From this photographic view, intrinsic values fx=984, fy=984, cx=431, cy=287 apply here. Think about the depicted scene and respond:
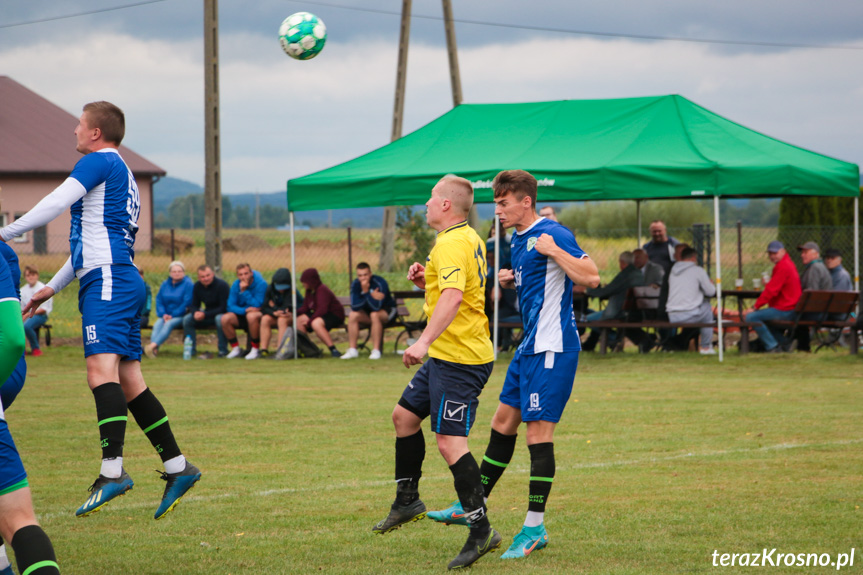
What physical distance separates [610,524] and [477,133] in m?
12.0

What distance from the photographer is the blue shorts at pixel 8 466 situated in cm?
340

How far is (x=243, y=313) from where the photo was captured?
16.9 metres

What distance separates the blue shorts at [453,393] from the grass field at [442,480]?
0.71 meters

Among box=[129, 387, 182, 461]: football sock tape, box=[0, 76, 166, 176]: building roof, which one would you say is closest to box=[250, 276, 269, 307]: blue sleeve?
box=[129, 387, 182, 461]: football sock tape

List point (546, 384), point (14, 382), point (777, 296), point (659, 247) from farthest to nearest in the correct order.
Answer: point (659, 247)
point (777, 296)
point (546, 384)
point (14, 382)

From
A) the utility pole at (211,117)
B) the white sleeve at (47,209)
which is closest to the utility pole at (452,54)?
the utility pole at (211,117)

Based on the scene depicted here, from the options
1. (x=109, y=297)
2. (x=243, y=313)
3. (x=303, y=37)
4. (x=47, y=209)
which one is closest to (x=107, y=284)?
(x=109, y=297)

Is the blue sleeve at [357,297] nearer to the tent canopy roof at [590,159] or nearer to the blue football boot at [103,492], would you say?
the tent canopy roof at [590,159]

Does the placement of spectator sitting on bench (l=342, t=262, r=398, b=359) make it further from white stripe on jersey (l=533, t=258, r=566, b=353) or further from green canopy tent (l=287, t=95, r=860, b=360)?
white stripe on jersey (l=533, t=258, r=566, b=353)

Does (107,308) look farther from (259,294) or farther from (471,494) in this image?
(259,294)

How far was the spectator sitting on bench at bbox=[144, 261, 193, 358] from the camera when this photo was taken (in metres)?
16.9

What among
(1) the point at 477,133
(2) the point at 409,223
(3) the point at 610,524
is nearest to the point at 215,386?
(1) the point at 477,133

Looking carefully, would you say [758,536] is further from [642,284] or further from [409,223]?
[409,223]

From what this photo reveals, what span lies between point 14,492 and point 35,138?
148 feet
